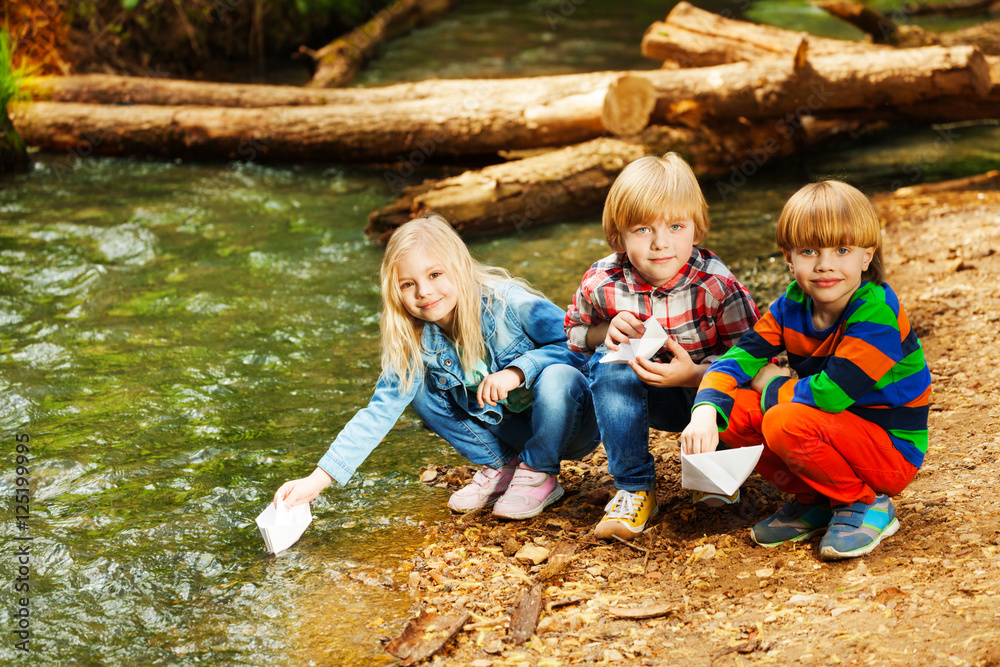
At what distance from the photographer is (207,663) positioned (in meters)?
2.53

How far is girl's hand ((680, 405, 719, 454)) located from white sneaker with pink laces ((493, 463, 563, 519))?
2.66 ft

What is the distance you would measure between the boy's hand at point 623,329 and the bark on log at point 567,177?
3.37 metres

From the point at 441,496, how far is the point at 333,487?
1.57 feet

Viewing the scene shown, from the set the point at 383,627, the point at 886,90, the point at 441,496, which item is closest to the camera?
the point at 383,627

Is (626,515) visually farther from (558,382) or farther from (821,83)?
(821,83)

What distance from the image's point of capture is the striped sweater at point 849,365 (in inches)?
97.3

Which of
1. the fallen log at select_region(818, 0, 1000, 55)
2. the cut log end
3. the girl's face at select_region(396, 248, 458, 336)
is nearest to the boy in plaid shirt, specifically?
the girl's face at select_region(396, 248, 458, 336)

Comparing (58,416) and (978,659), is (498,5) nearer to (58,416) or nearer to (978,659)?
(58,416)

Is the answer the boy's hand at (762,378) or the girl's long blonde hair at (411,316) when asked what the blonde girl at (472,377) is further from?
the boy's hand at (762,378)

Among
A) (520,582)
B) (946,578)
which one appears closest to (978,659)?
(946,578)

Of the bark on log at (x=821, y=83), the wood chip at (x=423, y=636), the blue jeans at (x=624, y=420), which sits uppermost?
the bark on log at (x=821, y=83)

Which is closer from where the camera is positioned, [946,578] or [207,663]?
[946,578]

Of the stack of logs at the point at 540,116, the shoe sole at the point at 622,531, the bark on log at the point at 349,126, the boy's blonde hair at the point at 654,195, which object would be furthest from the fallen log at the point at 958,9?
the shoe sole at the point at 622,531

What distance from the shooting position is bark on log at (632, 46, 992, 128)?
724 cm
